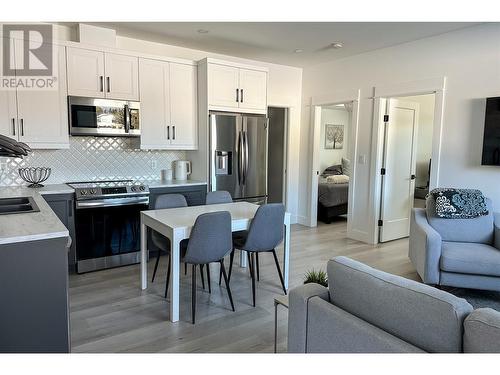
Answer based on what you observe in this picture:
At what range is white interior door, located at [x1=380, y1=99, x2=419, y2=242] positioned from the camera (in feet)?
16.7

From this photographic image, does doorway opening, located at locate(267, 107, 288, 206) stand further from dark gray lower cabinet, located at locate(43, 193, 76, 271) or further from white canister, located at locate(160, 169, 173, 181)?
dark gray lower cabinet, located at locate(43, 193, 76, 271)

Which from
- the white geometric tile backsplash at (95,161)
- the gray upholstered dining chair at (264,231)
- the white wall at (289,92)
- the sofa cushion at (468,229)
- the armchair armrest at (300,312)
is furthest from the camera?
the white wall at (289,92)

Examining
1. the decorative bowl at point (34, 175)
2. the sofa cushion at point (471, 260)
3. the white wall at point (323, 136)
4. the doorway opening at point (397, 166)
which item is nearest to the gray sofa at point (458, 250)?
the sofa cushion at point (471, 260)

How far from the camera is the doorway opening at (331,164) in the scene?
617 cm

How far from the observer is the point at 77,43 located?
3881 millimetres

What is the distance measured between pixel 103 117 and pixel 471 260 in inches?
158

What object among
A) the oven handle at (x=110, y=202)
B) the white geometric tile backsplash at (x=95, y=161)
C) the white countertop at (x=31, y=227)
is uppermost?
the white geometric tile backsplash at (x=95, y=161)

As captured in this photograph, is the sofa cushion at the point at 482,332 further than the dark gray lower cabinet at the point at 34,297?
No

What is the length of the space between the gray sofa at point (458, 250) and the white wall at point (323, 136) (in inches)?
198

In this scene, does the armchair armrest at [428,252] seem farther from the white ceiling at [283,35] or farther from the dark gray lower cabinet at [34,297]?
the dark gray lower cabinet at [34,297]

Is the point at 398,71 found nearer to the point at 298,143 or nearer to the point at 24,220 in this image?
the point at 298,143

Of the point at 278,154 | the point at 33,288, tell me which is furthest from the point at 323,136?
the point at 33,288

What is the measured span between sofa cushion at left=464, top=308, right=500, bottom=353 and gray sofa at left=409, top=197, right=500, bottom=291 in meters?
2.36
